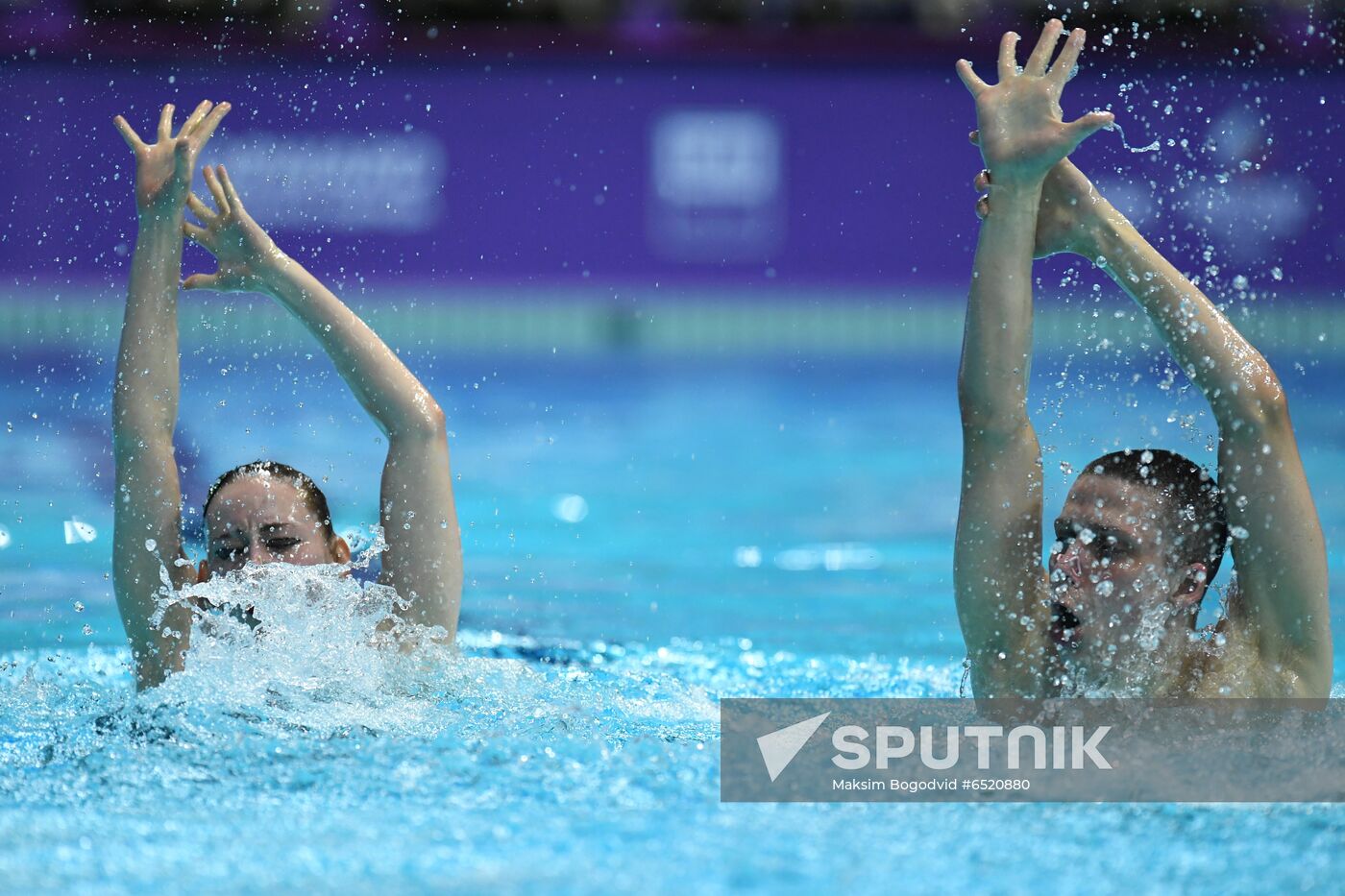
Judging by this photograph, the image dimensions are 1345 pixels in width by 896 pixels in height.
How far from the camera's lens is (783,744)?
2.38m

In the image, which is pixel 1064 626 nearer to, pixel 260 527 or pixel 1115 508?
pixel 1115 508

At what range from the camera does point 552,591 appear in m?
4.68

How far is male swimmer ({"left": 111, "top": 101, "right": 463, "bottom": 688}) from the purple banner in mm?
6660

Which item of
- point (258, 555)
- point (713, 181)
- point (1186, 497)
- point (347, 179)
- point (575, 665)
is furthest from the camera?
point (713, 181)

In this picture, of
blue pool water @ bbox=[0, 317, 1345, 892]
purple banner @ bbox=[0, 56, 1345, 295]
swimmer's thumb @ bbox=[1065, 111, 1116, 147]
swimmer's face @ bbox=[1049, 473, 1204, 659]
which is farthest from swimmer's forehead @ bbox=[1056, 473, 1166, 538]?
purple banner @ bbox=[0, 56, 1345, 295]

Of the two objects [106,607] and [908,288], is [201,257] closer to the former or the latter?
[106,607]

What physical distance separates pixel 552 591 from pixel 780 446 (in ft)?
8.74

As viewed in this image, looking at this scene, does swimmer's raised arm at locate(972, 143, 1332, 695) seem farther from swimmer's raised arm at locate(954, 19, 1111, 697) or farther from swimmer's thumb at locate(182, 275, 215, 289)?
swimmer's thumb at locate(182, 275, 215, 289)

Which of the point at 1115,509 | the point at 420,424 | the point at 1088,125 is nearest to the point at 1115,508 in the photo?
the point at 1115,509

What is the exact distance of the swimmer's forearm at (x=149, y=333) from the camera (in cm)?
271

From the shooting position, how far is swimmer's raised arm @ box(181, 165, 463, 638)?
273cm

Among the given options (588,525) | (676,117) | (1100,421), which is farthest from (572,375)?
(588,525)

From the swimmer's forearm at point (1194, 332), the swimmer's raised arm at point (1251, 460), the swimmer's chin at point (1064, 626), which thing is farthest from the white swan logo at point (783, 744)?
the swimmer's forearm at point (1194, 332)

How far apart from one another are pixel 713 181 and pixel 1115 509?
24.9 feet
